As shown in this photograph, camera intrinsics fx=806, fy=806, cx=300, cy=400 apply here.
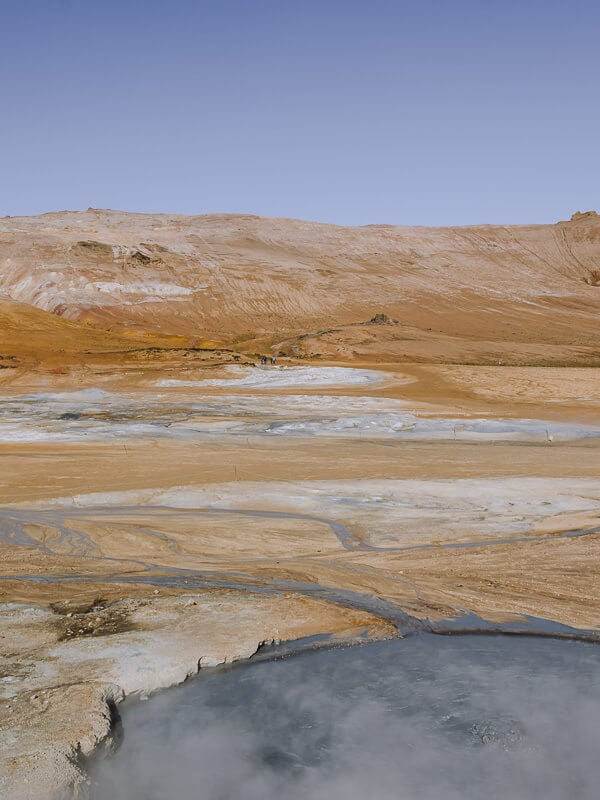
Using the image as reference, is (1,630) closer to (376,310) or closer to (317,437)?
(317,437)

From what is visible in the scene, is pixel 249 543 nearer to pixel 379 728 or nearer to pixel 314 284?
pixel 379 728

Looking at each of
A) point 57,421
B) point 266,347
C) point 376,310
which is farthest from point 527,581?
point 376,310

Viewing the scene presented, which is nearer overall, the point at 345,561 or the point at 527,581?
the point at 527,581

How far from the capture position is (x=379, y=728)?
19.2 feet

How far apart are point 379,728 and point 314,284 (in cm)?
5273

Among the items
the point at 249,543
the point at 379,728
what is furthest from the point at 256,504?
the point at 379,728

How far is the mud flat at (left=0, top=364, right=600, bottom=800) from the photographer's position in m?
6.37

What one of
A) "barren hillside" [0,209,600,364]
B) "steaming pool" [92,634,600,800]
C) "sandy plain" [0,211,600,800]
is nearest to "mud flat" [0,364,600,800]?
"sandy plain" [0,211,600,800]

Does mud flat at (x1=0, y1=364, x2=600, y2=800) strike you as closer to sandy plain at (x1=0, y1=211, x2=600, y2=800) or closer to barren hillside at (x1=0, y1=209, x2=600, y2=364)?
sandy plain at (x1=0, y1=211, x2=600, y2=800)

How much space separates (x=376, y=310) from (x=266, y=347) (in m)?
15.1

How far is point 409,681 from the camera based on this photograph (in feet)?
21.5

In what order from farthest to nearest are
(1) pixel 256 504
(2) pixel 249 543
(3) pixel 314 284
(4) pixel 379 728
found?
(3) pixel 314 284 → (1) pixel 256 504 → (2) pixel 249 543 → (4) pixel 379 728

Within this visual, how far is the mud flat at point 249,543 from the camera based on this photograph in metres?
6.37

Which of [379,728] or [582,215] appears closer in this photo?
[379,728]
